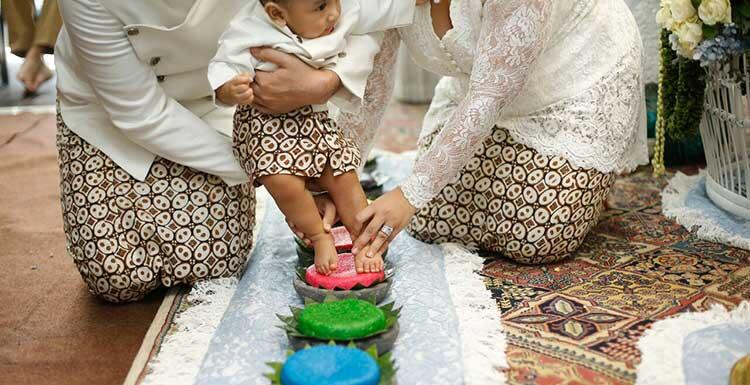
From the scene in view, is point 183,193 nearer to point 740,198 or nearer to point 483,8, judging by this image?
point 483,8

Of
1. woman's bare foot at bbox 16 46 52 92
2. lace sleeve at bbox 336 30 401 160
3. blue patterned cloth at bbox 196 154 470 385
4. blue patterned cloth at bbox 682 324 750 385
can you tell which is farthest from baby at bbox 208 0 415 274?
woman's bare foot at bbox 16 46 52 92

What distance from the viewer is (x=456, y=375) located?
4.06ft

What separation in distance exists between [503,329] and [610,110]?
1.83 ft

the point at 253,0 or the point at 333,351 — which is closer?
the point at 333,351

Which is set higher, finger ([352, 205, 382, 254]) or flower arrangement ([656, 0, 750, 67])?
flower arrangement ([656, 0, 750, 67])

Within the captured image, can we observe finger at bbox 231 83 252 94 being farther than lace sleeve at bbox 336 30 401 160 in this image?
No

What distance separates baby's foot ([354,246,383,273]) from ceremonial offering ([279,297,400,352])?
5.8 inches

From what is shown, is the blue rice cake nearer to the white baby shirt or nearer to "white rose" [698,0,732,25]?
the white baby shirt

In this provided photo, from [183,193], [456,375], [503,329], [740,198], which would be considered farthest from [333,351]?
[740,198]

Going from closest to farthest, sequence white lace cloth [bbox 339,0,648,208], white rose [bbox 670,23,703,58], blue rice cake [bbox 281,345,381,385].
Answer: blue rice cake [bbox 281,345,381,385] → white lace cloth [bbox 339,0,648,208] → white rose [bbox 670,23,703,58]

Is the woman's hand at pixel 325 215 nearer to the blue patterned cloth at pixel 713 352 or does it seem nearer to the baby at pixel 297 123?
the baby at pixel 297 123

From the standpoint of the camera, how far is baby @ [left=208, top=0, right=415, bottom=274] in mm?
1470

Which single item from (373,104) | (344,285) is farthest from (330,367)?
(373,104)

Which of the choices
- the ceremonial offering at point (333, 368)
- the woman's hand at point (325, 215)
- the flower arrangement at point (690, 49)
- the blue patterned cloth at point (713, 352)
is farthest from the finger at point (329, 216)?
the flower arrangement at point (690, 49)
